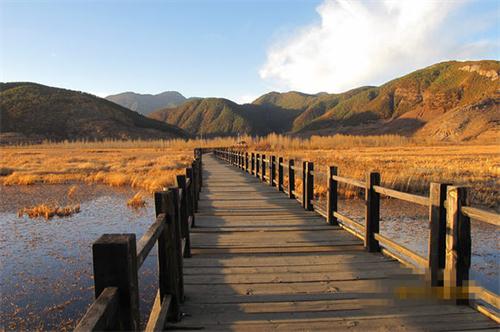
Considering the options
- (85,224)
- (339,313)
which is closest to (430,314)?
(339,313)

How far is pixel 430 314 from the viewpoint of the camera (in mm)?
3379

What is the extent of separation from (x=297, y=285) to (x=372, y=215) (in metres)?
1.89

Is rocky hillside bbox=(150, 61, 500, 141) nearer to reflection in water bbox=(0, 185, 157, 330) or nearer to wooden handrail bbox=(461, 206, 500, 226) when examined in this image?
reflection in water bbox=(0, 185, 157, 330)

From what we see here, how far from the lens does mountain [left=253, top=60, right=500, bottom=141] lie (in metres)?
89.4

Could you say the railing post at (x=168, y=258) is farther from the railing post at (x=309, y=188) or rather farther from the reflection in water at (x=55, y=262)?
the railing post at (x=309, y=188)

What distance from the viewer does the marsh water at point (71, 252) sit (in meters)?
5.11

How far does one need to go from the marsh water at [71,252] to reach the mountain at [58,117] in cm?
7520

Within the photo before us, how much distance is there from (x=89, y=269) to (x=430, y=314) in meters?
5.47

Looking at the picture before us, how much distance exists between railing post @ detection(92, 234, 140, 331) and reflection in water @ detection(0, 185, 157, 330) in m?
3.22

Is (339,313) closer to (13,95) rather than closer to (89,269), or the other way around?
(89,269)

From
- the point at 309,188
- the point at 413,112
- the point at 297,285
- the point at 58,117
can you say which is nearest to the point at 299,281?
the point at 297,285

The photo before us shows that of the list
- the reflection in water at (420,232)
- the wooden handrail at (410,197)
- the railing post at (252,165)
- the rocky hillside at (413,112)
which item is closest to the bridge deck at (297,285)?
the wooden handrail at (410,197)

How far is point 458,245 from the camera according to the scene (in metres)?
3.49

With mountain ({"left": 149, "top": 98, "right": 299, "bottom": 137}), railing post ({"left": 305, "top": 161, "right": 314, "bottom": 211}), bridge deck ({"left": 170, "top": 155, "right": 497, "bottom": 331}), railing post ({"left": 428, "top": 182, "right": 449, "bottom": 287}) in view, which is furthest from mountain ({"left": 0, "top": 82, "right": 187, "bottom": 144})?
railing post ({"left": 428, "top": 182, "right": 449, "bottom": 287})
